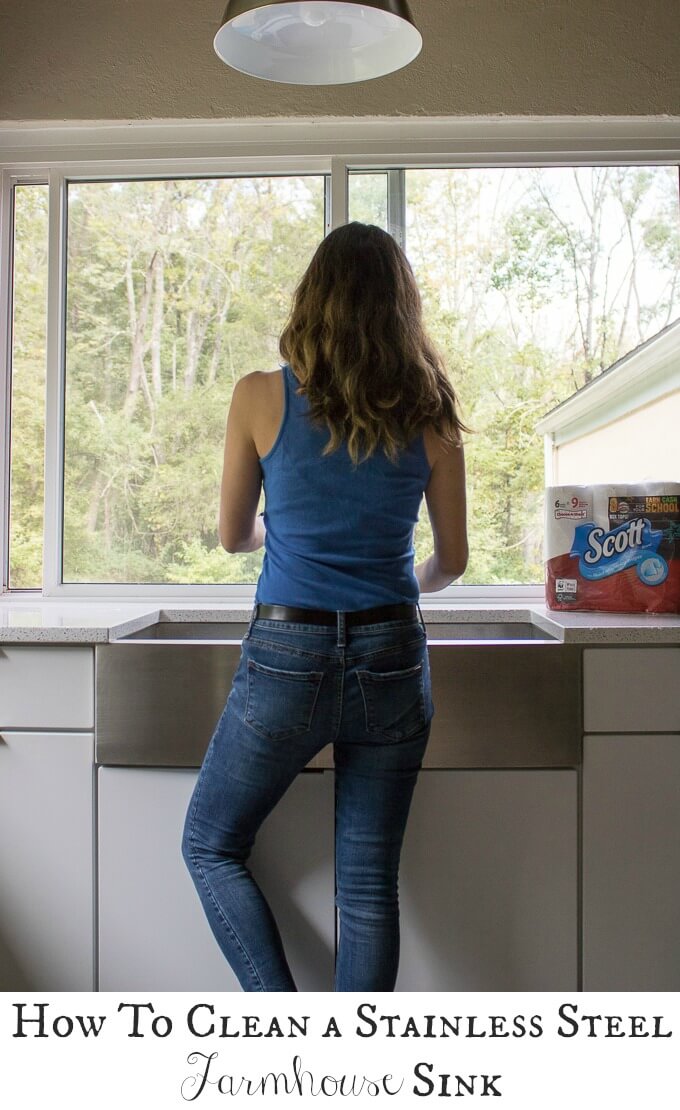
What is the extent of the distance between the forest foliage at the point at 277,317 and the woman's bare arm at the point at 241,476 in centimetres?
82

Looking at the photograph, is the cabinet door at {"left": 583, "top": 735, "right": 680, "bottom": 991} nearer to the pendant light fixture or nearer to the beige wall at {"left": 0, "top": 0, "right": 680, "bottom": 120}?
the pendant light fixture

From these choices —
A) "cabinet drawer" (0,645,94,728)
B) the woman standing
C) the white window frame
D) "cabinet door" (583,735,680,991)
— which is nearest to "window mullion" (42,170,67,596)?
the white window frame

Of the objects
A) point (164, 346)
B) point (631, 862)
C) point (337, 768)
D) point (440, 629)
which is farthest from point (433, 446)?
point (164, 346)

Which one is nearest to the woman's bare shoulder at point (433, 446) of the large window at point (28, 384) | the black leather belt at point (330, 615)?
the black leather belt at point (330, 615)

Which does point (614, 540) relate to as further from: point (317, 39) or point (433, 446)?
point (317, 39)

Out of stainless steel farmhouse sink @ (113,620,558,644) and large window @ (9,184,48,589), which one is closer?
stainless steel farmhouse sink @ (113,620,558,644)

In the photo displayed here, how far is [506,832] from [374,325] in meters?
0.98

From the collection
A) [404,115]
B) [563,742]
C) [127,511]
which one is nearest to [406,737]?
[563,742]

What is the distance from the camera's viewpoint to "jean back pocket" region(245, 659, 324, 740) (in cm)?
129

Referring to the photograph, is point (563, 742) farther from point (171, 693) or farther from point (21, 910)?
point (21, 910)

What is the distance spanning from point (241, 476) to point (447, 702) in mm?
599

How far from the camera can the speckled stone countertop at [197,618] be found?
1675 millimetres

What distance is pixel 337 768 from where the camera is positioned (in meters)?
1.41

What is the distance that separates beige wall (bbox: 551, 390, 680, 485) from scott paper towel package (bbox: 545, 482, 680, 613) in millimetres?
405
